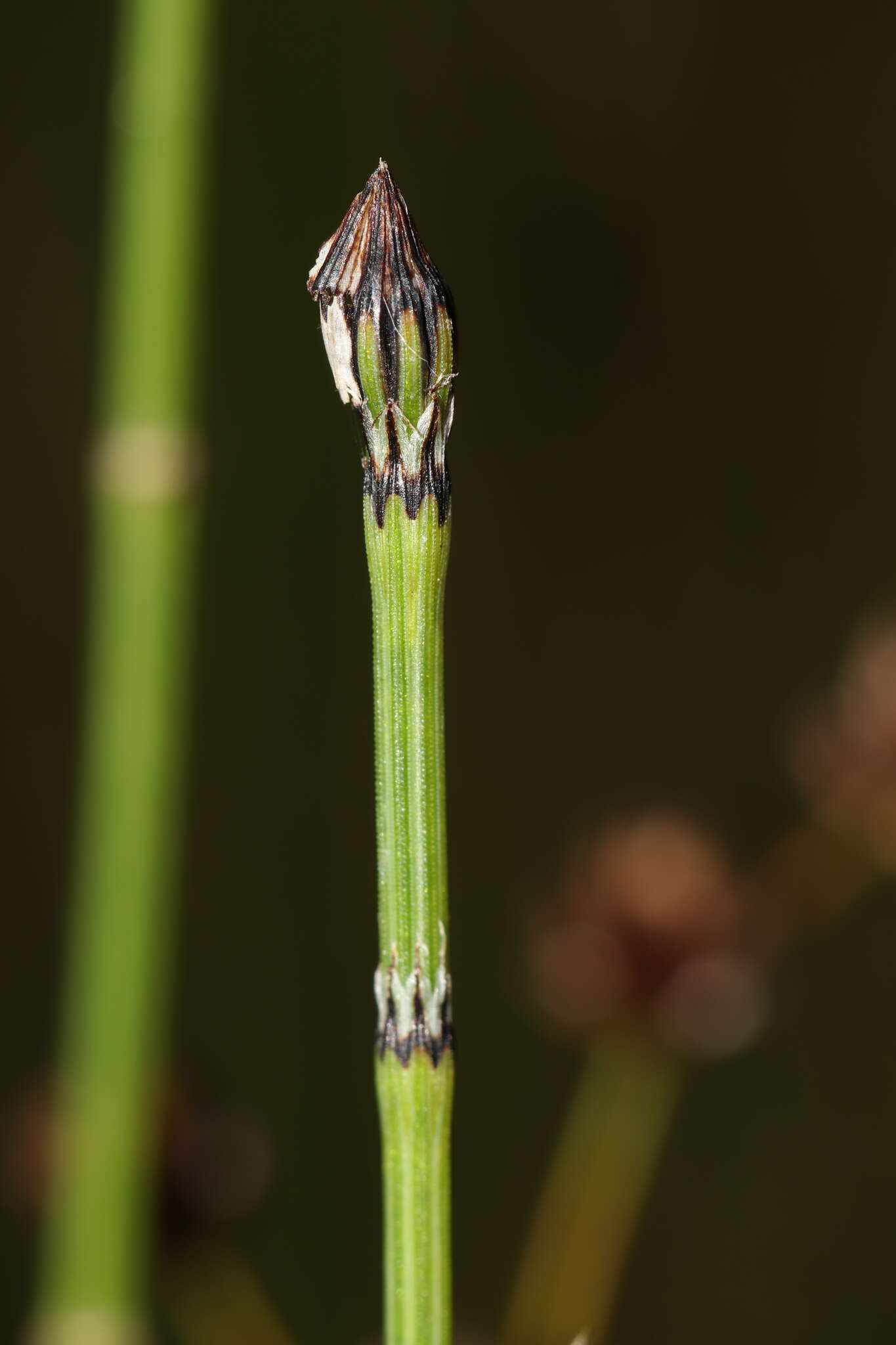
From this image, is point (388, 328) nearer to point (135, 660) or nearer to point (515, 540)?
point (135, 660)

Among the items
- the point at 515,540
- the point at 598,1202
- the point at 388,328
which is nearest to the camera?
the point at 388,328

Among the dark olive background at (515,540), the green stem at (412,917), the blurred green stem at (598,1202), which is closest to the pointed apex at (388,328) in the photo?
the green stem at (412,917)

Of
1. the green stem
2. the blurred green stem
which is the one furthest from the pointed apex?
the blurred green stem

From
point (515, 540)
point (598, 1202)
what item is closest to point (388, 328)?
point (598, 1202)

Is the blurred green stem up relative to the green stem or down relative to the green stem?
down

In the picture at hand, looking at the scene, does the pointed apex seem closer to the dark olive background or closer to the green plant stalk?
the green plant stalk

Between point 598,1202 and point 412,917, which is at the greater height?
point 412,917
